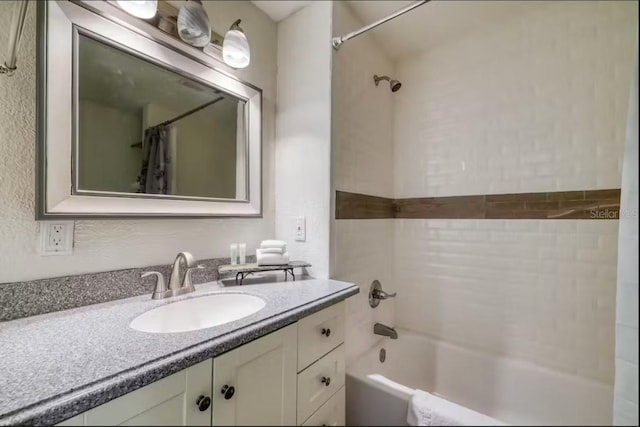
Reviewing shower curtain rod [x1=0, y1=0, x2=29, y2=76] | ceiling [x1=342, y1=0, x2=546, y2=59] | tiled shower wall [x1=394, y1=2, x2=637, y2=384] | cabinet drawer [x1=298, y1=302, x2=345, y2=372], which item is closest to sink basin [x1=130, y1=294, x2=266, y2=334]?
cabinet drawer [x1=298, y1=302, x2=345, y2=372]

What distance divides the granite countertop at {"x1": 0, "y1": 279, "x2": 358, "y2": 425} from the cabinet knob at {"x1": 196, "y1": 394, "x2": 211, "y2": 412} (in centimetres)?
8

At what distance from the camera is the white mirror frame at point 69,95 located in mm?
791

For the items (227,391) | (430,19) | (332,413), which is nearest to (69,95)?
(227,391)

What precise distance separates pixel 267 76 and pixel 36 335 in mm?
→ 1456

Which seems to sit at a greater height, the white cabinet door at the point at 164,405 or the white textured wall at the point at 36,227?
the white textured wall at the point at 36,227

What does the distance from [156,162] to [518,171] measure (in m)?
1.86

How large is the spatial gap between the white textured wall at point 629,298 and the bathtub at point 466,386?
24 cm

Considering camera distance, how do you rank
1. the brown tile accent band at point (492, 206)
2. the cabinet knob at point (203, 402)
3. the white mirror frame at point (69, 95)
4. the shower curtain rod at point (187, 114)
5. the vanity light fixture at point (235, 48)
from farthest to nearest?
the brown tile accent band at point (492, 206) → the vanity light fixture at point (235, 48) → the shower curtain rod at point (187, 114) → the white mirror frame at point (69, 95) → the cabinet knob at point (203, 402)

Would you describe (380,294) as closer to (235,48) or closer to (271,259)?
(271,259)

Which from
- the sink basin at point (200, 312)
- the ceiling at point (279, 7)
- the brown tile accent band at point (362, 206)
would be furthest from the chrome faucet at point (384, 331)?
the ceiling at point (279, 7)

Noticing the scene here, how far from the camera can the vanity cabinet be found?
511mm

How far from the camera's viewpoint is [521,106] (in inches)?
57.3

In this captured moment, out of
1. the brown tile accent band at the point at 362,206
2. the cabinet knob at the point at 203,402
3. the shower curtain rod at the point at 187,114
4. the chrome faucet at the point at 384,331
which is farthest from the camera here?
the chrome faucet at the point at 384,331

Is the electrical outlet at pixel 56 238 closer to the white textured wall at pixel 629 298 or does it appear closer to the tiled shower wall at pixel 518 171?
the white textured wall at pixel 629 298
